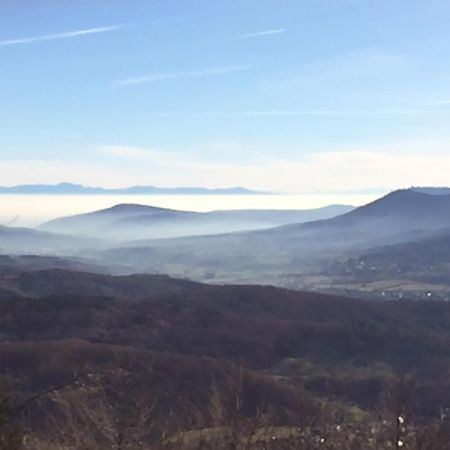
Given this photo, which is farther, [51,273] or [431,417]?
[51,273]

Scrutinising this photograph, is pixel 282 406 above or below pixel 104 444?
below

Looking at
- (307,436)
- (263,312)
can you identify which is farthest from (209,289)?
(307,436)

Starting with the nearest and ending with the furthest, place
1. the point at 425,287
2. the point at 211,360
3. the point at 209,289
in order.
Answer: the point at 211,360, the point at 209,289, the point at 425,287

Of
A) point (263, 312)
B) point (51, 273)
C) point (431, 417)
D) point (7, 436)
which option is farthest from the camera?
point (51, 273)

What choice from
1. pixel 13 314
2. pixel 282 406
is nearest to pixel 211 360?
pixel 282 406

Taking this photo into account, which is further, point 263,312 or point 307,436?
point 263,312

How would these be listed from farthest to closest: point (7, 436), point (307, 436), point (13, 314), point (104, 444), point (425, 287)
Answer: point (425, 287) < point (13, 314) < point (307, 436) < point (104, 444) < point (7, 436)

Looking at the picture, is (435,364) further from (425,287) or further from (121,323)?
(425,287)

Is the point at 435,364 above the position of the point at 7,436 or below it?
below

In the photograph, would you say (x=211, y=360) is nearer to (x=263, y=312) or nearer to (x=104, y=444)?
(x=263, y=312)
